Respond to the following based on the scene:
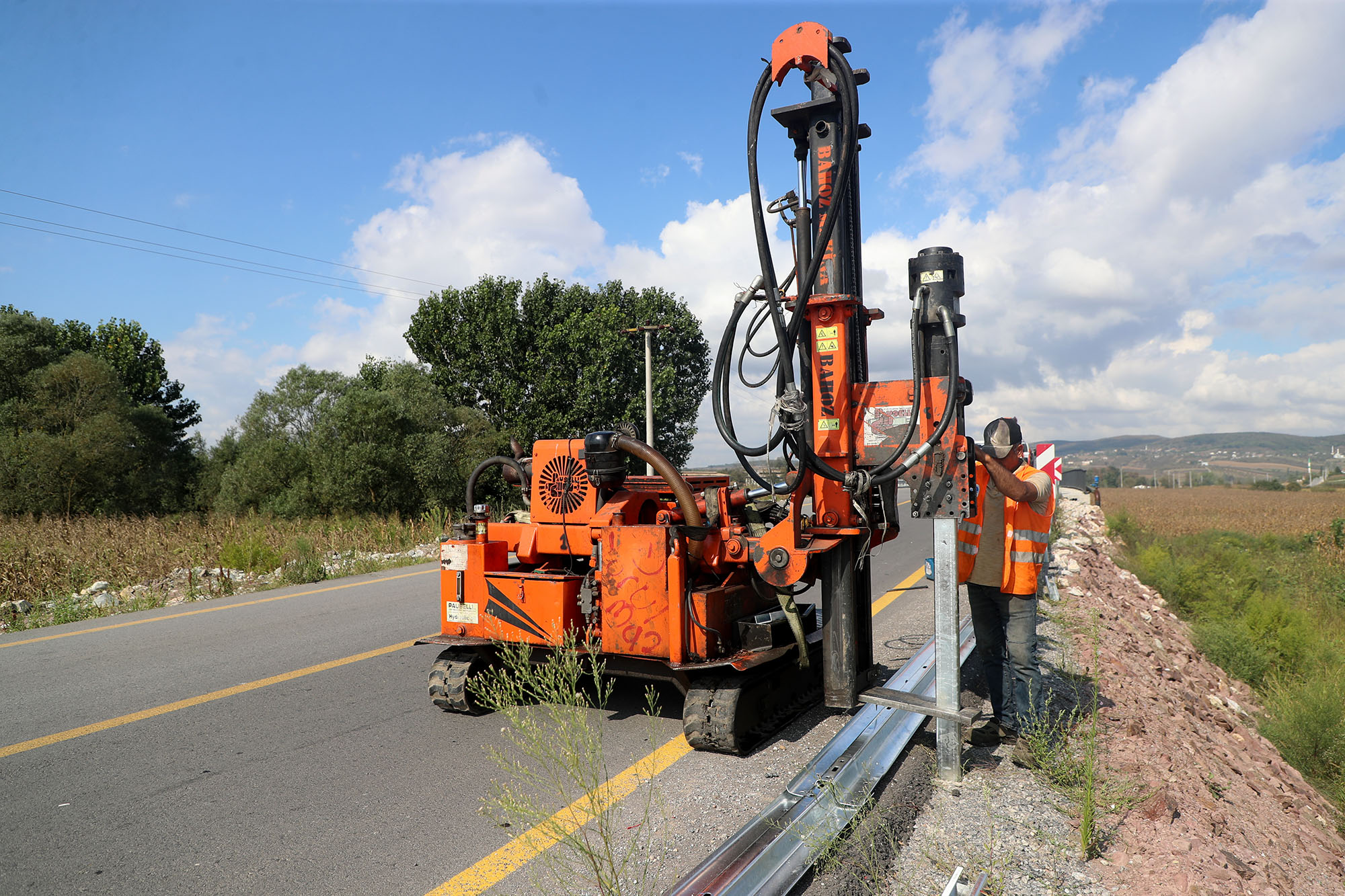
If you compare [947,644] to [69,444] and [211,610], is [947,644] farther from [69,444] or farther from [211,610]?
[69,444]

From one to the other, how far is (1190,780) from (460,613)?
186 inches

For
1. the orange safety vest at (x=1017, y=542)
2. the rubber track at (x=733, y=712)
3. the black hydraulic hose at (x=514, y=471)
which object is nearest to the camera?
the rubber track at (x=733, y=712)

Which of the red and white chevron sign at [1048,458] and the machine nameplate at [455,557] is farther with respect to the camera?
the red and white chevron sign at [1048,458]

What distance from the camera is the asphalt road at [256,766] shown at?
332 cm

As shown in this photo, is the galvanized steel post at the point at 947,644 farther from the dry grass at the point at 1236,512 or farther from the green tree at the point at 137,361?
the green tree at the point at 137,361

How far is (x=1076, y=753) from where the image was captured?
14.0 ft

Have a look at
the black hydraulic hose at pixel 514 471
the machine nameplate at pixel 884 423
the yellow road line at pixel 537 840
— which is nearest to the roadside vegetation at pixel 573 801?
the yellow road line at pixel 537 840

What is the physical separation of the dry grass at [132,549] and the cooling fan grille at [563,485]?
8.01 m

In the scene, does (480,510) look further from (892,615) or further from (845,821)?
(892,615)

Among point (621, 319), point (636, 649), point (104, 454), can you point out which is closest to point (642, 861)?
point (636, 649)

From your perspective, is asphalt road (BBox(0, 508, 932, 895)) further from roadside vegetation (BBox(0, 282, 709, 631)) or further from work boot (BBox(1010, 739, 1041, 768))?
roadside vegetation (BBox(0, 282, 709, 631))

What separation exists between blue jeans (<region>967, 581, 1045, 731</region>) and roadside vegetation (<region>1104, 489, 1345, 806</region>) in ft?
12.8

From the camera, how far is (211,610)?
29.7ft

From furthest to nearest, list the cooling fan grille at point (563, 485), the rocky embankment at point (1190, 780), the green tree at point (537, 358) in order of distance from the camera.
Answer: the green tree at point (537, 358) → the cooling fan grille at point (563, 485) → the rocky embankment at point (1190, 780)
